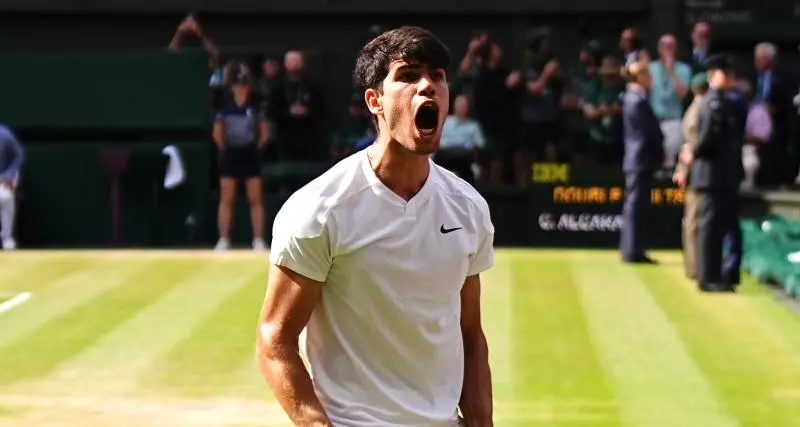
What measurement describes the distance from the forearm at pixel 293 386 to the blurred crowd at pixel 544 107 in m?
13.4

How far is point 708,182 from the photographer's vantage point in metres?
12.5

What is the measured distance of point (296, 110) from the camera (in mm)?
17891

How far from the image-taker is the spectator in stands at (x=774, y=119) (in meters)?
17.5

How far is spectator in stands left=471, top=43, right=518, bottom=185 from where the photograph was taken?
1770 centimetres

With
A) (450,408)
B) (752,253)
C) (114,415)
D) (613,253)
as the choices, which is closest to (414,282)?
(450,408)

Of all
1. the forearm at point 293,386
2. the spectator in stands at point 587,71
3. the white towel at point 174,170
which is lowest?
the white towel at point 174,170

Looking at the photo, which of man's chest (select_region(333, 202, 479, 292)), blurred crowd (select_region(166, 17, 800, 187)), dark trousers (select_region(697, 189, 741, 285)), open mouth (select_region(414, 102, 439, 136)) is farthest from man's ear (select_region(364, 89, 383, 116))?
blurred crowd (select_region(166, 17, 800, 187))

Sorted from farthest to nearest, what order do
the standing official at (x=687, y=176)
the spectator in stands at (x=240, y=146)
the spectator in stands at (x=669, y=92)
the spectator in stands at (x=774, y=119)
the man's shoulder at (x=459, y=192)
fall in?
the spectator in stands at (x=774, y=119) → the spectator in stands at (x=669, y=92) → the spectator in stands at (x=240, y=146) → the standing official at (x=687, y=176) → the man's shoulder at (x=459, y=192)

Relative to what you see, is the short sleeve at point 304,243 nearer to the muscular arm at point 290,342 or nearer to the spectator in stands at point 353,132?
the muscular arm at point 290,342

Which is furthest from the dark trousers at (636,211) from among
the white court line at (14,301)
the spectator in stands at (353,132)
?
the white court line at (14,301)

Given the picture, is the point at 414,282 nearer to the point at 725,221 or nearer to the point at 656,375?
the point at 656,375

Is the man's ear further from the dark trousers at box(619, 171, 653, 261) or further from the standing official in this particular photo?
the dark trousers at box(619, 171, 653, 261)

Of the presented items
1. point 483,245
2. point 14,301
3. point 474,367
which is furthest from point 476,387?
point 14,301

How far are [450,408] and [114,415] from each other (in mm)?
5054
